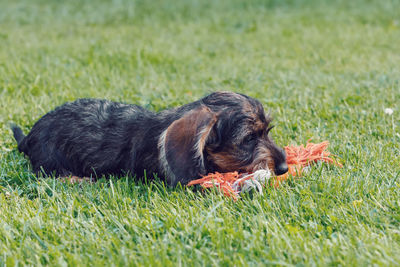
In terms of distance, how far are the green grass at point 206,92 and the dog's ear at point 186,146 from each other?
0.55ft

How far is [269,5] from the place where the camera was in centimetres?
1384

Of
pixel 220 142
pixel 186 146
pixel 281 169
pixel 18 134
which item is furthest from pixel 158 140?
pixel 18 134

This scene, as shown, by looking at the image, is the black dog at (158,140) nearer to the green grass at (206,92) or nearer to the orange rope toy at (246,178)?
the orange rope toy at (246,178)

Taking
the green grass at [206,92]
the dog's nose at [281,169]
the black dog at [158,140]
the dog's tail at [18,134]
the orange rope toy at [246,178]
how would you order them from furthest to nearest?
1. the dog's tail at [18,134]
2. the dog's nose at [281,169]
3. the black dog at [158,140]
4. the orange rope toy at [246,178]
5. the green grass at [206,92]

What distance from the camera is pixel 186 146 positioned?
3928 millimetres

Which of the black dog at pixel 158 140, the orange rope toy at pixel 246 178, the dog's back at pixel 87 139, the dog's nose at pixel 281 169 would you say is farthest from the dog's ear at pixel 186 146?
the dog's nose at pixel 281 169

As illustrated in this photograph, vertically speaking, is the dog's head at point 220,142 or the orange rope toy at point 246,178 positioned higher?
the dog's head at point 220,142

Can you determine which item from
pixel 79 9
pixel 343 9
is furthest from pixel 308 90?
pixel 79 9

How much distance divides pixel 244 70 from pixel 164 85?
5.58 feet

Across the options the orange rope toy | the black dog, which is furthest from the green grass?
the black dog

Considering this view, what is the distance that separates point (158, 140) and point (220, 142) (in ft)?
1.80

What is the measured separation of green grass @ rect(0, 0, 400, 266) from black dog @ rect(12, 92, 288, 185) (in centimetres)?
23

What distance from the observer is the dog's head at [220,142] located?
3945 millimetres

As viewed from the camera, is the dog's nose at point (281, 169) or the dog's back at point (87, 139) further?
the dog's back at point (87, 139)
